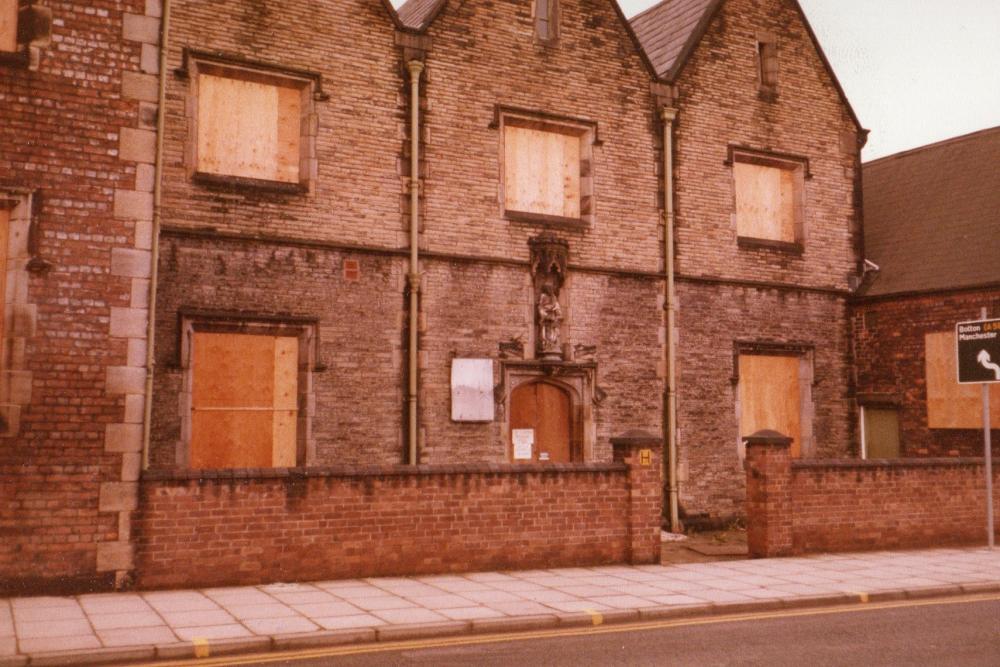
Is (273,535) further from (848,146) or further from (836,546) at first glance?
(848,146)

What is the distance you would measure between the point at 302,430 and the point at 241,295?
7.16 feet

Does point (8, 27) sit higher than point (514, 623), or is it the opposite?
point (8, 27)

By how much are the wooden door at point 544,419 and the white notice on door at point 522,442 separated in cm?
2

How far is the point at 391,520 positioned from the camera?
11141 millimetres

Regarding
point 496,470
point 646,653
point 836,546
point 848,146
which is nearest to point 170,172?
point 496,470

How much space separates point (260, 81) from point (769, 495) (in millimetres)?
9577

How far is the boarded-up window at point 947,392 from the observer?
18.4m

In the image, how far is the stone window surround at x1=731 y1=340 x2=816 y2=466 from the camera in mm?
18469

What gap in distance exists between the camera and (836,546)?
544 inches

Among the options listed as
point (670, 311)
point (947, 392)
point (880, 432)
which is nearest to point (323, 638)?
point (670, 311)

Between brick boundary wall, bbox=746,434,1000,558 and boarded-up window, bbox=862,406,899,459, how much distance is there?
427cm

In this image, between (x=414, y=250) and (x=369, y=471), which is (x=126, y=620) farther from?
(x=414, y=250)

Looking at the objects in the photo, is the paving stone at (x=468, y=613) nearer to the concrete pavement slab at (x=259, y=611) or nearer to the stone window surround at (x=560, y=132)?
the concrete pavement slab at (x=259, y=611)

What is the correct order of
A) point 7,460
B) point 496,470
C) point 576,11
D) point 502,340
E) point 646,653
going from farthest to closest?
1. point 576,11
2. point 502,340
3. point 496,470
4. point 7,460
5. point 646,653
